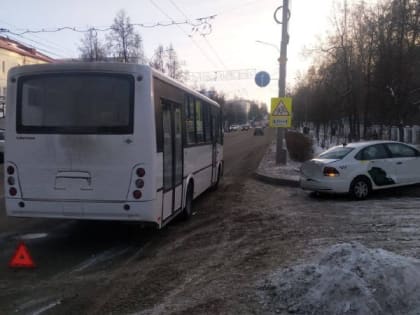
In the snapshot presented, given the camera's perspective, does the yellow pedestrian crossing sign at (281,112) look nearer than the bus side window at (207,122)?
No

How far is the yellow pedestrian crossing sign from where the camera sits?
63.9ft

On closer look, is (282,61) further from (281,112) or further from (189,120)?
(189,120)

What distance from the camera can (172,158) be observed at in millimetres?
8461

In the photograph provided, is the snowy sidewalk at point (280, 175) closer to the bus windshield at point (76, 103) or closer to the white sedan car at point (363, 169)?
the white sedan car at point (363, 169)

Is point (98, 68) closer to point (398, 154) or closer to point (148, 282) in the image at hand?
point (148, 282)

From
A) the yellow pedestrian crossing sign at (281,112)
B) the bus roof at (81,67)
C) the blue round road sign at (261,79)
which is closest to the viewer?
the bus roof at (81,67)

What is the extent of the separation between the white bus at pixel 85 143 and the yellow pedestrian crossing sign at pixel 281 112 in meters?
12.4

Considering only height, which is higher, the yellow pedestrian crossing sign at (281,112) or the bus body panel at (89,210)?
the yellow pedestrian crossing sign at (281,112)

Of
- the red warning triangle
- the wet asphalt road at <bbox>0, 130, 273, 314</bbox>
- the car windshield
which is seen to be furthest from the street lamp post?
the red warning triangle

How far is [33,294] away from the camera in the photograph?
18.0 feet

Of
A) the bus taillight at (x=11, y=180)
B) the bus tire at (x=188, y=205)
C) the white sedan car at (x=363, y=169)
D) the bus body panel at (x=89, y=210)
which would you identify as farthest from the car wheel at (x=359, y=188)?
the bus taillight at (x=11, y=180)

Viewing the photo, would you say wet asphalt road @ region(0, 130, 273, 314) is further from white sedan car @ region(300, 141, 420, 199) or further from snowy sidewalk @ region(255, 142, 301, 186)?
snowy sidewalk @ region(255, 142, 301, 186)

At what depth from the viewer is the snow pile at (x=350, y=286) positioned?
14.2 ft

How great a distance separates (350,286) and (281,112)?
15.4 metres
